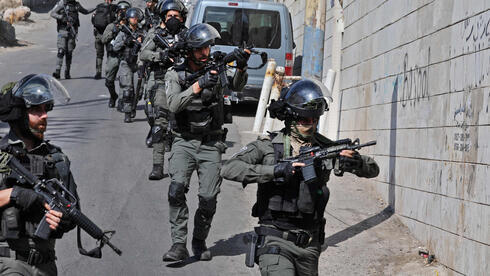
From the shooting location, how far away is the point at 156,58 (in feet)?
32.4

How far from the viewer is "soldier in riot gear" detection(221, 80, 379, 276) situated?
14.9ft

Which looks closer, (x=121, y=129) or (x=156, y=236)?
(x=156, y=236)

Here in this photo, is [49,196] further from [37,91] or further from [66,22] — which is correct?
[66,22]

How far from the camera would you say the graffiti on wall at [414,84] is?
7211mm

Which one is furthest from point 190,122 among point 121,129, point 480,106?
point 121,129

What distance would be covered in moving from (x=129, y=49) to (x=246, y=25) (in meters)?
2.50

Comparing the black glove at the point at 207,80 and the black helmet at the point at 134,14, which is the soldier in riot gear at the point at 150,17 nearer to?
the black helmet at the point at 134,14

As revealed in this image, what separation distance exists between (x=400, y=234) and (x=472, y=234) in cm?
170

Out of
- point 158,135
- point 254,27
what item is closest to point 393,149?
point 158,135

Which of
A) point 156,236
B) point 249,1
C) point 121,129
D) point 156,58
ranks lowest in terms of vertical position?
point 156,236

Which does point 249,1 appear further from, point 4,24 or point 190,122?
point 4,24

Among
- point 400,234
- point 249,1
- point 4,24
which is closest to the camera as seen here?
point 400,234

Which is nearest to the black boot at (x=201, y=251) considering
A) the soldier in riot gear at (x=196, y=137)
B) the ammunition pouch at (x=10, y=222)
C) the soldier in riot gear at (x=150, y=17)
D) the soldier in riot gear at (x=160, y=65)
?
the soldier in riot gear at (x=196, y=137)

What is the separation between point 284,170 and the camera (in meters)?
4.48
